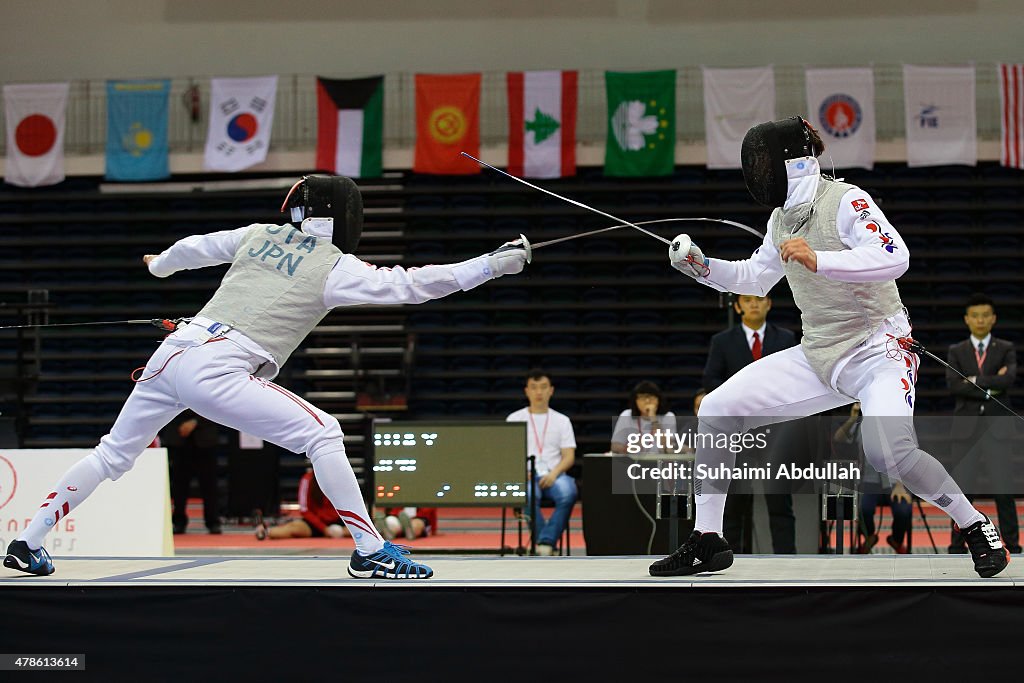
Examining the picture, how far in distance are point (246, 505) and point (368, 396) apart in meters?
1.87

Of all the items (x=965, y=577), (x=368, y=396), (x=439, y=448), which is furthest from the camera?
(x=368, y=396)

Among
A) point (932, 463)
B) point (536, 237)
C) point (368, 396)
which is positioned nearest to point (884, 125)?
point (536, 237)

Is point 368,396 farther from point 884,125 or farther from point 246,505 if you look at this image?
point 884,125

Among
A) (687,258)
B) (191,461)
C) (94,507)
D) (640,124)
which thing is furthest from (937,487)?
(640,124)

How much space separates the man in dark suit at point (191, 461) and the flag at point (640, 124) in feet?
14.5

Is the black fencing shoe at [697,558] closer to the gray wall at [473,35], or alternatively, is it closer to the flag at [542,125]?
the flag at [542,125]

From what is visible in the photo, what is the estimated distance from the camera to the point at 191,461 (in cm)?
819

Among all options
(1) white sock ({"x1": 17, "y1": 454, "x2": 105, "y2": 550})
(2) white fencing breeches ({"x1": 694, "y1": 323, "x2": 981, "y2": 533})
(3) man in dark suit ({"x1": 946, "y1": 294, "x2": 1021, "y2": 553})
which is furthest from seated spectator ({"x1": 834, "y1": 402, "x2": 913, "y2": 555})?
(1) white sock ({"x1": 17, "y1": 454, "x2": 105, "y2": 550})

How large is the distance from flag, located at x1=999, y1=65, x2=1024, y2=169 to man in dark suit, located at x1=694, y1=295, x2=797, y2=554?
5403 millimetres

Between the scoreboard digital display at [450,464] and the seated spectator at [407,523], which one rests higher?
the scoreboard digital display at [450,464]

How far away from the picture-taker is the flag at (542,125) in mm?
10172

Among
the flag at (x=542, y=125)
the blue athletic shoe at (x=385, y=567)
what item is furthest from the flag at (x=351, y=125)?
the blue athletic shoe at (x=385, y=567)

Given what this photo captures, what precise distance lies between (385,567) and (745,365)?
2914 millimetres

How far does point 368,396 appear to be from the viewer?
9.92 m
